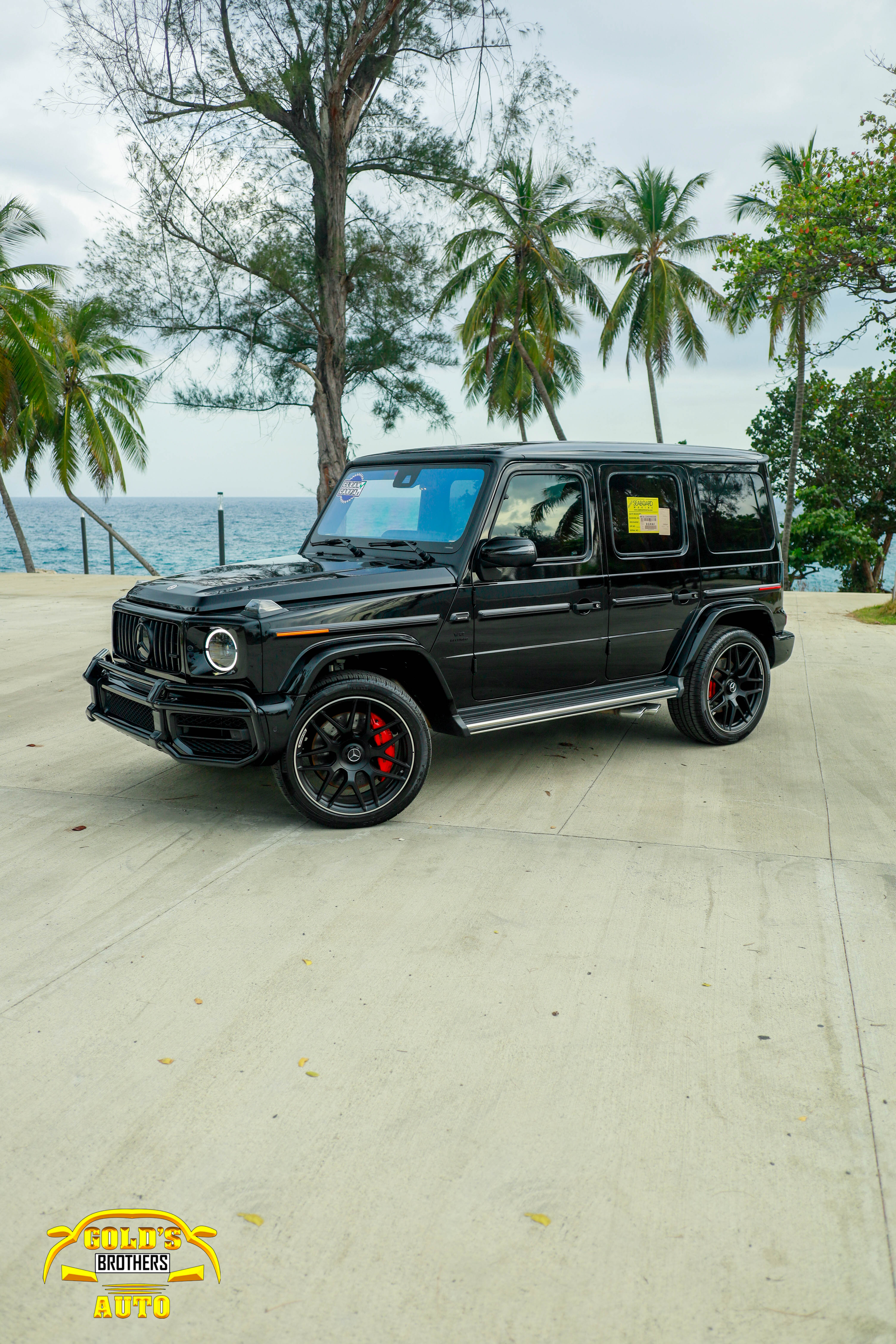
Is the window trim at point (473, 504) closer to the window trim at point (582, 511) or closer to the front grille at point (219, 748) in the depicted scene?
the window trim at point (582, 511)

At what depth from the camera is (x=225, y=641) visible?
15.4 feet

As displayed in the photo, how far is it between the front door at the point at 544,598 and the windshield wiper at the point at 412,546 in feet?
0.96

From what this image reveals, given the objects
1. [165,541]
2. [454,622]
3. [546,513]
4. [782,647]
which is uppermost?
[165,541]

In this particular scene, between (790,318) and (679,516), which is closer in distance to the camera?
(679,516)

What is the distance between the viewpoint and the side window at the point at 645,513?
6.05 metres

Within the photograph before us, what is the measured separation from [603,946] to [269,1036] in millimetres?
1289

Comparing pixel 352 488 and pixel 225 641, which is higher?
pixel 352 488

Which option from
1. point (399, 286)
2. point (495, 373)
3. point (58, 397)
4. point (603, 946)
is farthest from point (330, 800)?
point (495, 373)

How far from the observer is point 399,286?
16141 millimetres

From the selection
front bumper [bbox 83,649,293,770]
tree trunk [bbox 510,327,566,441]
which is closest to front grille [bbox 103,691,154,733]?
front bumper [bbox 83,649,293,770]

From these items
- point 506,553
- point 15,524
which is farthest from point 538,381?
point 506,553

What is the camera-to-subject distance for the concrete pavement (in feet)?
7.18

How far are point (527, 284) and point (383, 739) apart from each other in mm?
22534

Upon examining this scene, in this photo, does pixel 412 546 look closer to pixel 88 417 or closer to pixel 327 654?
pixel 327 654
